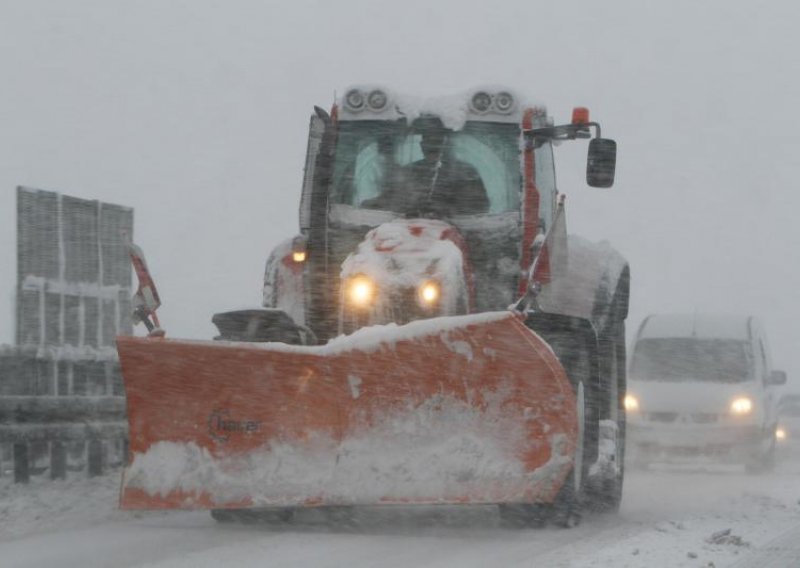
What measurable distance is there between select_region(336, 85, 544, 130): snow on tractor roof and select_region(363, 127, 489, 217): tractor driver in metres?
0.14

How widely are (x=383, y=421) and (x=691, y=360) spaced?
Answer: 9444 mm

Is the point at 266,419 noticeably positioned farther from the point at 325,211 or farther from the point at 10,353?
the point at 10,353

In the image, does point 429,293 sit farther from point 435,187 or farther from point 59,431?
point 59,431

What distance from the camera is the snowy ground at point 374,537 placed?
703cm

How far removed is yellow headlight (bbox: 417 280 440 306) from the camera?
8109 mm

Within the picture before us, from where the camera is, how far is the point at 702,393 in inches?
613

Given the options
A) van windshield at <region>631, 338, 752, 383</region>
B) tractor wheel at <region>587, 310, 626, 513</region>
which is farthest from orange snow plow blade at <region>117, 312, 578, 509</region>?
van windshield at <region>631, 338, 752, 383</region>

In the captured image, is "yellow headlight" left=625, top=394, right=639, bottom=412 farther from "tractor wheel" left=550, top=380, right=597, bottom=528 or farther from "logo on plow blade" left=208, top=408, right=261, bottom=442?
"logo on plow blade" left=208, top=408, right=261, bottom=442

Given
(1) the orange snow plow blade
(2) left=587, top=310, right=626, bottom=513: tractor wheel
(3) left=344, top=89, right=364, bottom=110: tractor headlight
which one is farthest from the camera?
(3) left=344, top=89, right=364, bottom=110: tractor headlight

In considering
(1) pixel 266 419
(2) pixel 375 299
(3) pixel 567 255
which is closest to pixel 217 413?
(1) pixel 266 419

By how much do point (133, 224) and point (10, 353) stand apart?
2.46 metres

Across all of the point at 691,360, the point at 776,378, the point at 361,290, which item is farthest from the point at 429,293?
the point at 776,378

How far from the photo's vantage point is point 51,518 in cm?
865

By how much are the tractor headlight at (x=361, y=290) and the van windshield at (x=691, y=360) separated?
8.55 m
